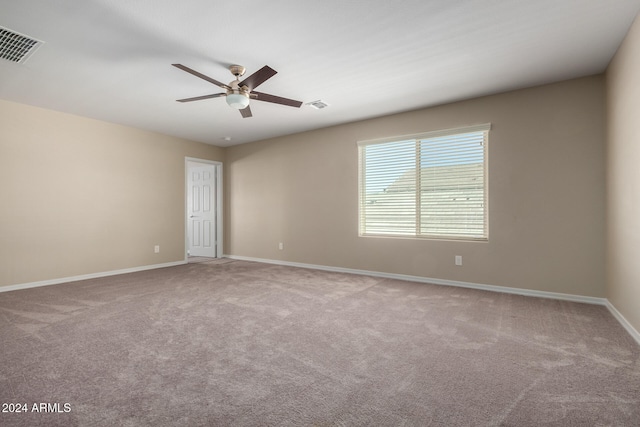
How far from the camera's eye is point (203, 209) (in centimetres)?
723

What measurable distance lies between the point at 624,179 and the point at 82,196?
6.97 metres

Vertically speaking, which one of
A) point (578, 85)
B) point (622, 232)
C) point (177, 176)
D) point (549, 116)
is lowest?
point (622, 232)

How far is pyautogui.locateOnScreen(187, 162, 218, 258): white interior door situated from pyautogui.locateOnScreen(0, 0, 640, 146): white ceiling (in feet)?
9.52

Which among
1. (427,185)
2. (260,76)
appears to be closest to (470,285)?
(427,185)

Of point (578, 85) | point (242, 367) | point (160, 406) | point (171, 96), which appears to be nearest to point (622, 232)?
point (578, 85)

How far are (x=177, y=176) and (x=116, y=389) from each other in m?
5.13

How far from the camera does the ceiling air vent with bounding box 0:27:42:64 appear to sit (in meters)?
2.56

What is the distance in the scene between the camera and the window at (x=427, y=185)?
421 centimetres

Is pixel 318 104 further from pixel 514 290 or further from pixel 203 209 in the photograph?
pixel 203 209

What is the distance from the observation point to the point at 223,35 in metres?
2.62

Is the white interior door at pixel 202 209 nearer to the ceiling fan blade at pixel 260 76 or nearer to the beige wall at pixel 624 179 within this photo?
the ceiling fan blade at pixel 260 76

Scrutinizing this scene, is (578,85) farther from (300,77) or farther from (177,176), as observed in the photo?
(177,176)

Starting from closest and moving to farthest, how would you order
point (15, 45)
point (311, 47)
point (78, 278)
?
point (15, 45) < point (311, 47) < point (78, 278)

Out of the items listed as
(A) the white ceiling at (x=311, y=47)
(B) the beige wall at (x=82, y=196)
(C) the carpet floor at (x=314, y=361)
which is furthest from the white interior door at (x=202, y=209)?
(C) the carpet floor at (x=314, y=361)
